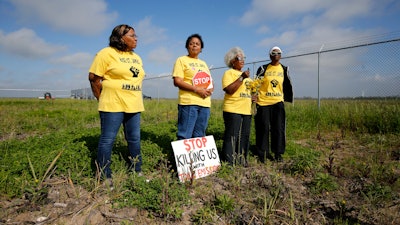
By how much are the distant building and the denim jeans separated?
3178 cm

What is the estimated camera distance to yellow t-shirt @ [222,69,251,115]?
11.4 ft

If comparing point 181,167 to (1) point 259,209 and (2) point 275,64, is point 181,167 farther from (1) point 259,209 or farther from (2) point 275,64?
(2) point 275,64

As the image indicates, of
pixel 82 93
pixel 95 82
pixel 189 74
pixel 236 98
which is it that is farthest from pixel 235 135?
pixel 82 93

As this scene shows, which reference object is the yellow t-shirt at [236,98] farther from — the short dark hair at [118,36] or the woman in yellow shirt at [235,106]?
the short dark hair at [118,36]

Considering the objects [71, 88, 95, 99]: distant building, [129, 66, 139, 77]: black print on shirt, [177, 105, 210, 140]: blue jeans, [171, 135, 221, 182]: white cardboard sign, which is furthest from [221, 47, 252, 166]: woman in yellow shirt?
[71, 88, 95, 99]: distant building

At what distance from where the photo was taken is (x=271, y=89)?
389cm

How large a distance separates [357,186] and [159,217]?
227 cm

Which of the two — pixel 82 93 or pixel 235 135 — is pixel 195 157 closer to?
pixel 235 135

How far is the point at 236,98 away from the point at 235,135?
20.3 inches

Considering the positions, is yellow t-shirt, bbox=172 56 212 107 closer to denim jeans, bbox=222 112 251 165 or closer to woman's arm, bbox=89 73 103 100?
denim jeans, bbox=222 112 251 165

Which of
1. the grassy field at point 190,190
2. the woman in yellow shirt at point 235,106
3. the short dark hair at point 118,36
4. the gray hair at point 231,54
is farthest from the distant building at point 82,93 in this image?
the short dark hair at point 118,36

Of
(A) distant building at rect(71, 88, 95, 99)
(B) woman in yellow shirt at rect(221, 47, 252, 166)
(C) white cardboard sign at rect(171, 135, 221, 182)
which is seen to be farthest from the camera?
(A) distant building at rect(71, 88, 95, 99)

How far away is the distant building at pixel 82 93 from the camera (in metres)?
34.4

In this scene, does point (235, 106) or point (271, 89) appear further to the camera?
point (271, 89)
